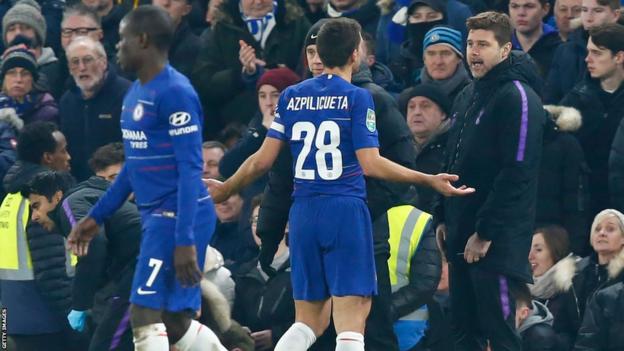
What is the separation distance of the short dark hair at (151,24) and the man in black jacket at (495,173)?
2.72m

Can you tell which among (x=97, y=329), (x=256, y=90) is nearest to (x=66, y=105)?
(x=256, y=90)

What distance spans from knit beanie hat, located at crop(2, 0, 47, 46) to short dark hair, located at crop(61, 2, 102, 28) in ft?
0.84

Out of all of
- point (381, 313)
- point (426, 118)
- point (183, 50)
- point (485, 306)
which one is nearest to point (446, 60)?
point (426, 118)

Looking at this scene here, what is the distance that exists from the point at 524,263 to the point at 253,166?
7.24 ft

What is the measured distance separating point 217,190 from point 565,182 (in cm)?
393

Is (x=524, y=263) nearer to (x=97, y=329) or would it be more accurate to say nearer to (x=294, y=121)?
(x=294, y=121)

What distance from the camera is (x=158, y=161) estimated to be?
10.3 meters

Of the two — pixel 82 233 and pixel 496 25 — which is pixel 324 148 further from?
pixel 496 25

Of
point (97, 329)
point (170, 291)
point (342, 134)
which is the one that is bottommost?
point (97, 329)

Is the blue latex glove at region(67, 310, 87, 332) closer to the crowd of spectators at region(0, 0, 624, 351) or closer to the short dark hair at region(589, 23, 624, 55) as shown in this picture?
the crowd of spectators at region(0, 0, 624, 351)

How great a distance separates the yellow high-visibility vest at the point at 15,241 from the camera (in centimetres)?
1455

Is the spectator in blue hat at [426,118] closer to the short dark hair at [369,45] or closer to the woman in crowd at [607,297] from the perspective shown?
the short dark hair at [369,45]

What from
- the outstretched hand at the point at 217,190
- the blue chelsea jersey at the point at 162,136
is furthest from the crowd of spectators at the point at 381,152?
the blue chelsea jersey at the point at 162,136

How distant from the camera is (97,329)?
498 inches
